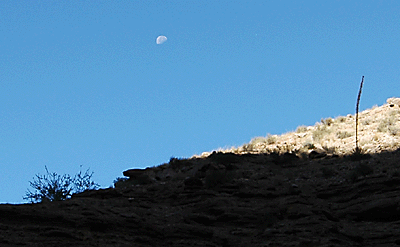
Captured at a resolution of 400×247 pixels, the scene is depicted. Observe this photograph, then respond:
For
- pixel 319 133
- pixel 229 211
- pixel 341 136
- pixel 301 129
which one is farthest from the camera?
pixel 301 129

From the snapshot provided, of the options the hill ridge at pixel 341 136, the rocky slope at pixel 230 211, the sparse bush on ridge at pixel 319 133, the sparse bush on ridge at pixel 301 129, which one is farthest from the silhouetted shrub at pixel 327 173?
the sparse bush on ridge at pixel 301 129

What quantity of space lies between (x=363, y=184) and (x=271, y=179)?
3279 mm

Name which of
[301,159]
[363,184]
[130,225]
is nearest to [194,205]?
[130,225]

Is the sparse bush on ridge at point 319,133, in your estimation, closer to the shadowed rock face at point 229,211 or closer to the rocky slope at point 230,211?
the rocky slope at point 230,211

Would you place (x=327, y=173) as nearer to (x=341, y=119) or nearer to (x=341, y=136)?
(x=341, y=136)

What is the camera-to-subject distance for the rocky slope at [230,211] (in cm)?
1057

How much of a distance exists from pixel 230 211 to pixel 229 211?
0.09 ft

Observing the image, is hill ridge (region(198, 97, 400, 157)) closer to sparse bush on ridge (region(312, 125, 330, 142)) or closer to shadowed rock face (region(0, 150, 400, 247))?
sparse bush on ridge (region(312, 125, 330, 142))

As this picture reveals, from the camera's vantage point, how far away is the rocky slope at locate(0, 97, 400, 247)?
10.6m

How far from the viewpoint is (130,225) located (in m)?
11.4

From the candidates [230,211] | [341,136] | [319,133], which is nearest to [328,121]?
[319,133]

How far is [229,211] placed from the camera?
12.7 meters

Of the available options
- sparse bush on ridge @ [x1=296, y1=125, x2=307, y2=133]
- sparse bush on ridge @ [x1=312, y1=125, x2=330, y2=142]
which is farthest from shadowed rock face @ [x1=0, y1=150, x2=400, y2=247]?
A: sparse bush on ridge @ [x1=296, y1=125, x2=307, y2=133]

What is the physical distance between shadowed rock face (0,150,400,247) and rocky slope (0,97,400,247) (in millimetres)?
24
